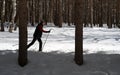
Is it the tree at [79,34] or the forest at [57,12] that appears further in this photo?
the forest at [57,12]

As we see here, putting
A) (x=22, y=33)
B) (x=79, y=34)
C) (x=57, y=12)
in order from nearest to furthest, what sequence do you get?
(x=22, y=33)
(x=79, y=34)
(x=57, y=12)

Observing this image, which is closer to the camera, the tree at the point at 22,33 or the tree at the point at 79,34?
the tree at the point at 22,33

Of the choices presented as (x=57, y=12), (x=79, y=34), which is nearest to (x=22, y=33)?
(x=79, y=34)

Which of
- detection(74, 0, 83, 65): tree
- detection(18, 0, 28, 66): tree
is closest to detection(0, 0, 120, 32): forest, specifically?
detection(18, 0, 28, 66): tree

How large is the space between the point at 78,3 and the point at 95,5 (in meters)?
52.6

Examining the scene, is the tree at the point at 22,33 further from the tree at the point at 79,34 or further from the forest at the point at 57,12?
the forest at the point at 57,12

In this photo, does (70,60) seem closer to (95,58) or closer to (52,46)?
(95,58)

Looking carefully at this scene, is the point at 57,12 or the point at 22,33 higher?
the point at 22,33

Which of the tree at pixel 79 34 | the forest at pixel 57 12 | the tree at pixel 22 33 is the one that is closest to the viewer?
the tree at pixel 22 33

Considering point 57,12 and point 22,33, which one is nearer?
point 22,33

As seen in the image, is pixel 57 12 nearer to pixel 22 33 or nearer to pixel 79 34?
pixel 79 34

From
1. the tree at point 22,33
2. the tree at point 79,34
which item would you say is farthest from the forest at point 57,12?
the tree at point 79,34

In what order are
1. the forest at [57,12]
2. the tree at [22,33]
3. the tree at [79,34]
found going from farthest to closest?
the forest at [57,12], the tree at [79,34], the tree at [22,33]

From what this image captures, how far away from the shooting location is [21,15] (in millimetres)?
12188
